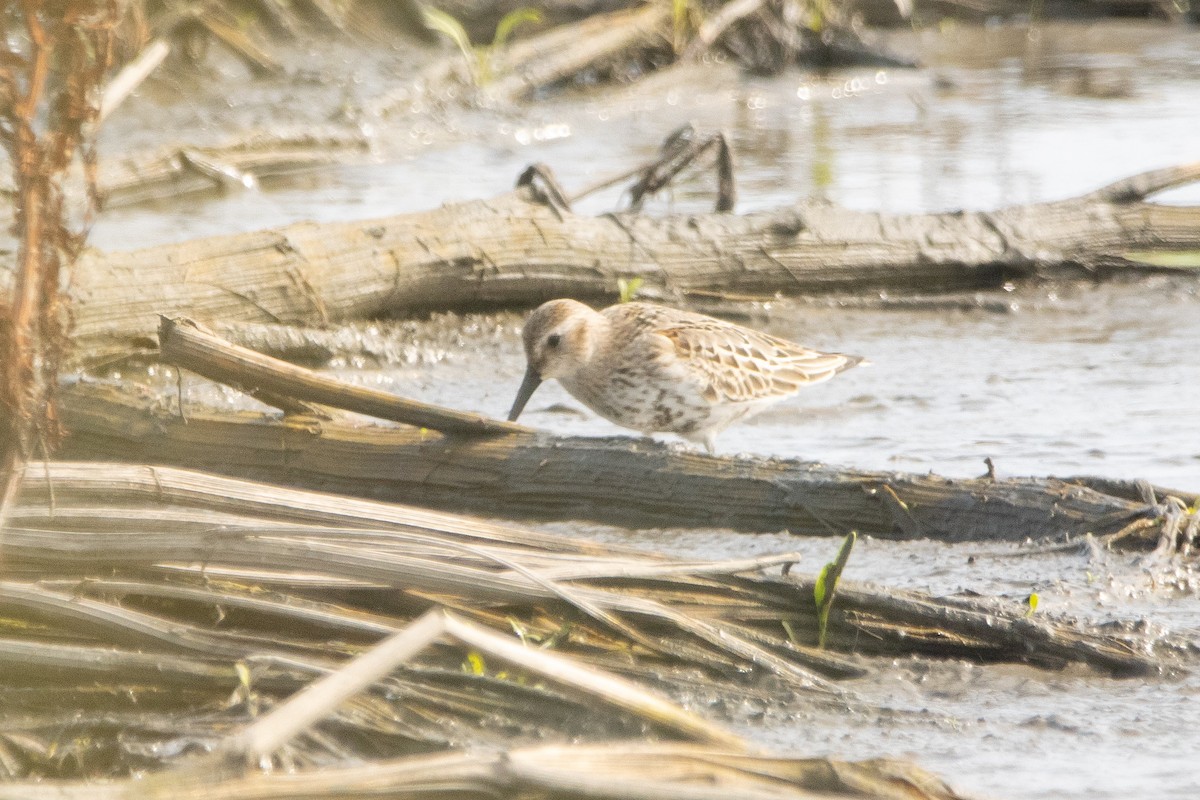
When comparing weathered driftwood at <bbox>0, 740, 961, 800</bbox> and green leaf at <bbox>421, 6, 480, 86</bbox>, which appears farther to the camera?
green leaf at <bbox>421, 6, 480, 86</bbox>

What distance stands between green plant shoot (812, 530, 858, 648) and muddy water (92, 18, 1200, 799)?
183 millimetres

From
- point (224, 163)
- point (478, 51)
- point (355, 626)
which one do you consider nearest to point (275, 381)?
point (355, 626)

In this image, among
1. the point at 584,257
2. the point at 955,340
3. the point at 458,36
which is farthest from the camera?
the point at 458,36

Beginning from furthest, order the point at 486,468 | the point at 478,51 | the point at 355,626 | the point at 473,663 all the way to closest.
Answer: the point at 478,51 < the point at 486,468 < the point at 473,663 < the point at 355,626

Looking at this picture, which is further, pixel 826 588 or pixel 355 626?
pixel 826 588

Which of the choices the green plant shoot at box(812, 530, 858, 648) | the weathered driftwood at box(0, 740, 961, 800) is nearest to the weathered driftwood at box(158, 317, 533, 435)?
the green plant shoot at box(812, 530, 858, 648)

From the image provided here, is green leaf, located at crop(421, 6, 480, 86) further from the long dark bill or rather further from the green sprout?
the long dark bill

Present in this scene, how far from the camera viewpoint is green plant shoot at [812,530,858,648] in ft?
11.9

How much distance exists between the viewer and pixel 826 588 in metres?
3.71

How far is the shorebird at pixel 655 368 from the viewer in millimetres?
5922

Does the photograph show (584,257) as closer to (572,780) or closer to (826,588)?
(826,588)

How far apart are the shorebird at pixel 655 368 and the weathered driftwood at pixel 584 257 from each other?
125cm

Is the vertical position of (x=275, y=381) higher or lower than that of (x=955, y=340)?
higher

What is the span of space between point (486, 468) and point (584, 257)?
3.03m
